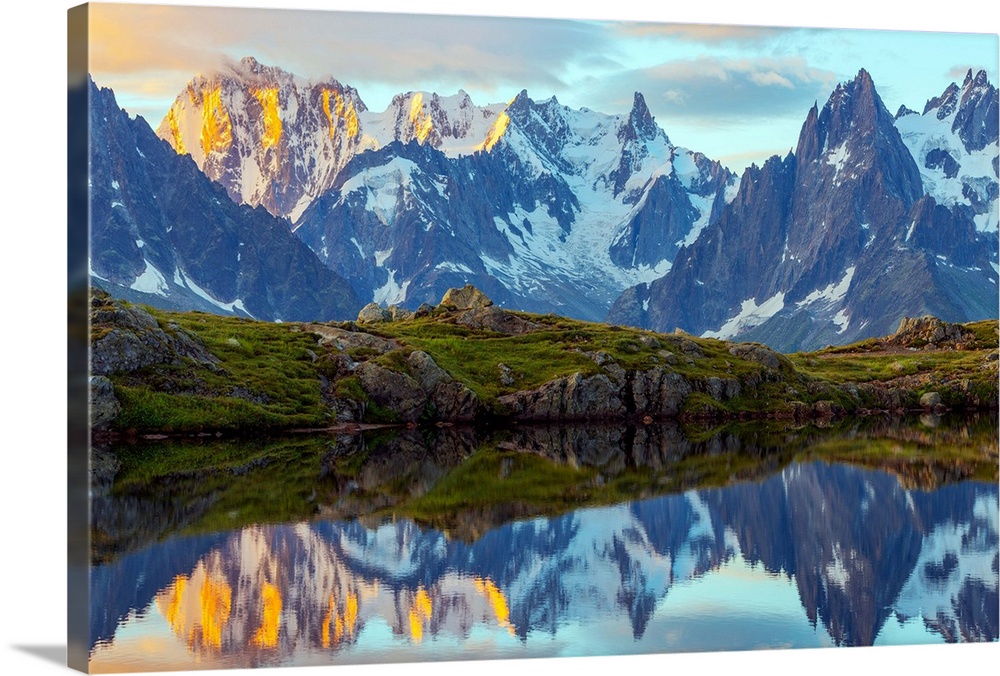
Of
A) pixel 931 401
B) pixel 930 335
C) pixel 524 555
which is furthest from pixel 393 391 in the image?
pixel 930 335

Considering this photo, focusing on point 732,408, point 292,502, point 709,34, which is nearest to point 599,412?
point 732,408

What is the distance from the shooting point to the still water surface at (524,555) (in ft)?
94.5

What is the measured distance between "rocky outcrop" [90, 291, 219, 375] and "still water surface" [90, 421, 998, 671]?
44.4ft

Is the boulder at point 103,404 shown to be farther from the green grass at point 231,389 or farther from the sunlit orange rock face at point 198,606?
the sunlit orange rock face at point 198,606

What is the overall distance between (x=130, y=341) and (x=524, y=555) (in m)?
50.3

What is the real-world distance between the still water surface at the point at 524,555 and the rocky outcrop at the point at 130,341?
13535 mm

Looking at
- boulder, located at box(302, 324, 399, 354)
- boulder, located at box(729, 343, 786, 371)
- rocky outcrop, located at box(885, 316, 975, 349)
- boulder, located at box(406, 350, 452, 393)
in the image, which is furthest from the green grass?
rocky outcrop, located at box(885, 316, 975, 349)

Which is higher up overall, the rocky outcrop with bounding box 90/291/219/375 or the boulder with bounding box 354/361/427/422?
the rocky outcrop with bounding box 90/291/219/375

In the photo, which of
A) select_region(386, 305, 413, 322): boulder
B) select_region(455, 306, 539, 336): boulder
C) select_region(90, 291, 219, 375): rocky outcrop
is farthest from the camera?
select_region(386, 305, 413, 322): boulder

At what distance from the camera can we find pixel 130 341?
271 feet

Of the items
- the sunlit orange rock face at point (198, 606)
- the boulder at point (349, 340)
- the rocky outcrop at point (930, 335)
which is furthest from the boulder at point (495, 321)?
the sunlit orange rock face at point (198, 606)

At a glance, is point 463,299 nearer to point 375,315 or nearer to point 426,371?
A: point 375,315

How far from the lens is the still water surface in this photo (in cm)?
2881

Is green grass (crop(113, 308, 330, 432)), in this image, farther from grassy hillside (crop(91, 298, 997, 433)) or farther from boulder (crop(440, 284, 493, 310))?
boulder (crop(440, 284, 493, 310))
